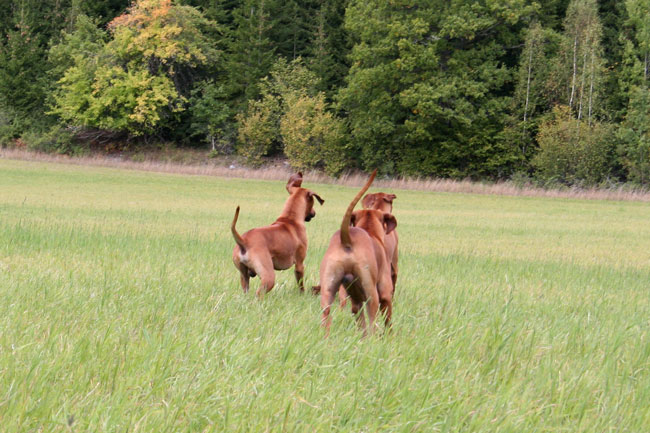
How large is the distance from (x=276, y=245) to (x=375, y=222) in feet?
3.91

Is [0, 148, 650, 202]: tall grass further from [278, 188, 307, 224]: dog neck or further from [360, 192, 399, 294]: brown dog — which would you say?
[360, 192, 399, 294]: brown dog

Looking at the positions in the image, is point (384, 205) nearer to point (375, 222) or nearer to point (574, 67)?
point (375, 222)

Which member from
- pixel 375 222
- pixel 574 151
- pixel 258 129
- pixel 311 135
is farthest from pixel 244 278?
pixel 258 129

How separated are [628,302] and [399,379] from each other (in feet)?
16.0

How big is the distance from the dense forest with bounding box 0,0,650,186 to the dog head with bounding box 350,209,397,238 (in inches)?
1459

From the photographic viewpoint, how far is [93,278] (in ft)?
18.8

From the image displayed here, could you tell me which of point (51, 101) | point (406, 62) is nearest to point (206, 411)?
point (406, 62)

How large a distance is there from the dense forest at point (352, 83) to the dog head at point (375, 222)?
122 feet

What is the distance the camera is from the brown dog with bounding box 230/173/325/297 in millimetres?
5840

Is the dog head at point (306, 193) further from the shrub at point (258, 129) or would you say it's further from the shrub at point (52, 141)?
the shrub at point (52, 141)

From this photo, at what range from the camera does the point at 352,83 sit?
45094mm

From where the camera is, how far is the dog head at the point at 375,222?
525 centimetres

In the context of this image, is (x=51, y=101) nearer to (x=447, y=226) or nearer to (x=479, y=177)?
(x=479, y=177)

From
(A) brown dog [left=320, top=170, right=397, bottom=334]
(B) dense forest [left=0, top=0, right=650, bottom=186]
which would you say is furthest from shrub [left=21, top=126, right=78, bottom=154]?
(A) brown dog [left=320, top=170, right=397, bottom=334]
